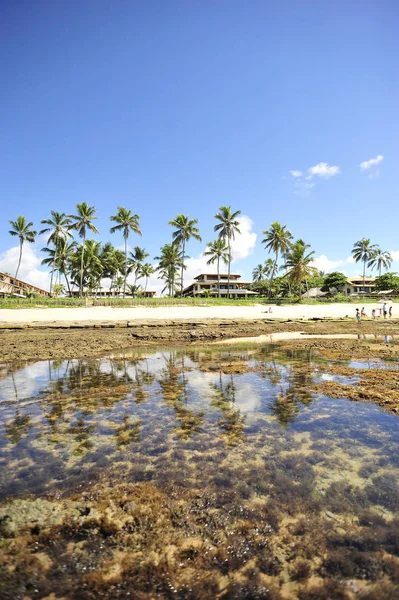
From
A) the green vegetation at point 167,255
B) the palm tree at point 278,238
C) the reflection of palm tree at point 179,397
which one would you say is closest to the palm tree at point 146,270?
the green vegetation at point 167,255

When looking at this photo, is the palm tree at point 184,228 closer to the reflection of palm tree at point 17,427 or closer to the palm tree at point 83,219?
the palm tree at point 83,219

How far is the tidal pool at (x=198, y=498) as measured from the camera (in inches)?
104

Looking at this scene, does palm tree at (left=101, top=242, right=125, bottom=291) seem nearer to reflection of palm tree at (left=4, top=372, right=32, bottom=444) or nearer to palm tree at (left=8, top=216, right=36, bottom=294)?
palm tree at (left=8, top=216, right=36, bottom=294)

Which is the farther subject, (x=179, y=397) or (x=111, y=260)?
(x=111, y=260)

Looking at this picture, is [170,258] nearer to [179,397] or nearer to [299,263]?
[299,263]

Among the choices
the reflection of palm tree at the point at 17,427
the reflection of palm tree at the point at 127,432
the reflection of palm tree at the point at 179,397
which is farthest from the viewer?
the reflection of palm tree at the point at 179,397

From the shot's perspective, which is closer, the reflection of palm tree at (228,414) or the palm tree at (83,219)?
the reflection of palm tree at (228,414)

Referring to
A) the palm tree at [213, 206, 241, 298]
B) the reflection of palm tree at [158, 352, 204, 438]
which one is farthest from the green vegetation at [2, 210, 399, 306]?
the reflection of palm tree at [158, 352, 204, 438]

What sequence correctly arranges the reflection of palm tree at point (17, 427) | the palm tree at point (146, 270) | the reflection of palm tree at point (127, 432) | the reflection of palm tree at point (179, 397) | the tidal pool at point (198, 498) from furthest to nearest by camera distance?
the palm tree at point (146, 270) → the reflection of palm tree at point (179, 397) → the reflection of palm tree at point (17, 427) → the reflection of palm tree at point (127, 432) → the tidal pool at point (198, 498)

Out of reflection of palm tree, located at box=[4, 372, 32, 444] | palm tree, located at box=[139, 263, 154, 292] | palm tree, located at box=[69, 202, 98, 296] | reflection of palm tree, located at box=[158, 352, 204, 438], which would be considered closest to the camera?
reflection of palm tree, located at box=[4, 372, 32, 444]

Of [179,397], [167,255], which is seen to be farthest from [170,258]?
[179,397]

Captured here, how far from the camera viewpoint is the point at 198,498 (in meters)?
3.77

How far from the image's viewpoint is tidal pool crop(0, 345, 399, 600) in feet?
8.71

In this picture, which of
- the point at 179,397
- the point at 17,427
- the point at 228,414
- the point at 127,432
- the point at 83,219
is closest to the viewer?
the point at 127,432
